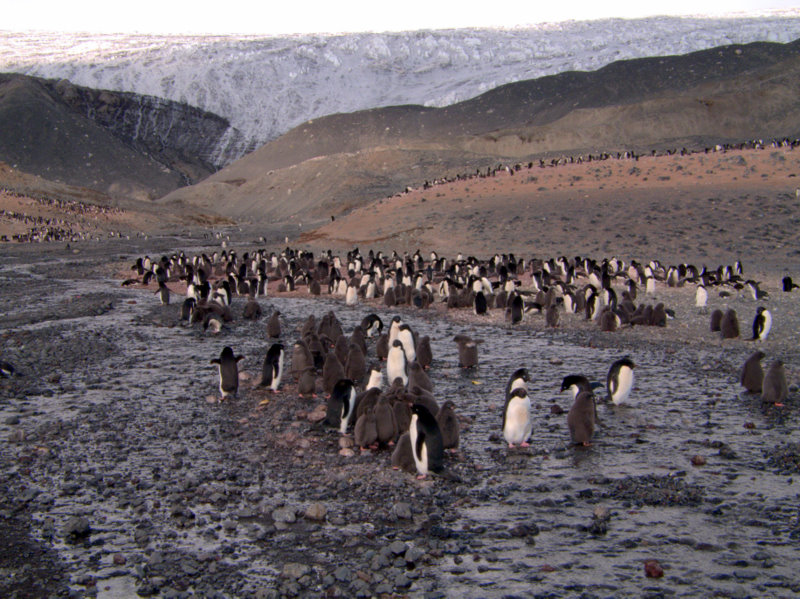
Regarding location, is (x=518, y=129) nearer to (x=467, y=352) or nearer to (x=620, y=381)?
(x=467, y=352)

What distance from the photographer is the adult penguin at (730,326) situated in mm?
11859

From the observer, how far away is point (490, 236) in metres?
26.9

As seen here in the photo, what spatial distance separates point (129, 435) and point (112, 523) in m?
2.22

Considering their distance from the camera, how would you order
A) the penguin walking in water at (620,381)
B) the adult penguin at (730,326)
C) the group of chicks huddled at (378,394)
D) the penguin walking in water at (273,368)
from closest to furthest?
the group of chicks huddled at (378,394) → the penguin walking in water at (620,381) → the penguin walking in water at (273,368) → the adult penguin at (730,326)

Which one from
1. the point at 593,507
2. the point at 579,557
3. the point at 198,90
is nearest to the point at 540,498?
the point at 593,507

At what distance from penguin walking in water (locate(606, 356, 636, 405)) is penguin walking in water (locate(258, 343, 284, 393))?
4.17 meters

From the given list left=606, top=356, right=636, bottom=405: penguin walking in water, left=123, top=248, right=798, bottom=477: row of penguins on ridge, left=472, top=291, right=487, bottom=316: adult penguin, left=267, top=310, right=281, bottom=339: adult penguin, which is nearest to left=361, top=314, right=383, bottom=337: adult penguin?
left=123, top=248, right=798, bottom=477: row of penguins on ridge

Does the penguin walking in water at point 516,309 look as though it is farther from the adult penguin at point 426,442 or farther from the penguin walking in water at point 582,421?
the adult penguin at point 426,442

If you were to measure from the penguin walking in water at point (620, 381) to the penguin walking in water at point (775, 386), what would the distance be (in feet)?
4.96

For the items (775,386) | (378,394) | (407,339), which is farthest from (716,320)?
(378,394)

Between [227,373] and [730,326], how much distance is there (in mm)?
8189

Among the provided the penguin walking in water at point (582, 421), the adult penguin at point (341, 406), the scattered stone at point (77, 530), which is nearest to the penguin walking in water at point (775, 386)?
the penguin walking in water at point (582, 421)

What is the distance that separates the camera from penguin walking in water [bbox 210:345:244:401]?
8.95m

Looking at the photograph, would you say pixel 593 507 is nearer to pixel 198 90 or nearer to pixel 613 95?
pixel 613 95
